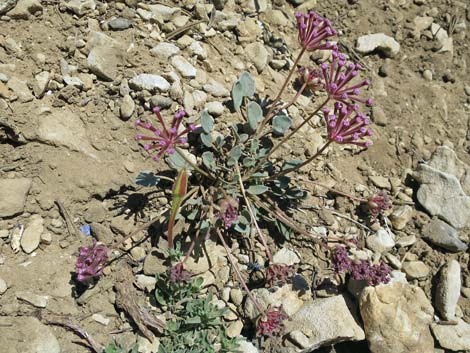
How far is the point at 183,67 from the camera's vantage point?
5.08 m

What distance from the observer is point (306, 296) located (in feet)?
15.5

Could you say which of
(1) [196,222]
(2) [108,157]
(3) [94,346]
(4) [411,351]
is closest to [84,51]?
(2) [108,157]

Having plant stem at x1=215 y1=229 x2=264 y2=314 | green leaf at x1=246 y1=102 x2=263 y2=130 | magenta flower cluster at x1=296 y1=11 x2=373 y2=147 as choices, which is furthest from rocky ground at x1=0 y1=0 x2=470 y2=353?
magenta flower cluster at x1=296 y1=11 x2=373 y2=147

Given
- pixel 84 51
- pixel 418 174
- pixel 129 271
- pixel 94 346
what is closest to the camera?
pixel 94 346

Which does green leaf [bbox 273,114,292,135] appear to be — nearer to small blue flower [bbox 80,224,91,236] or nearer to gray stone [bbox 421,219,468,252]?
gray stone [bbox 421,219,468,252]

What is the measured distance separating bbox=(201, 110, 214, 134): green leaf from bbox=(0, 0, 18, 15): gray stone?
6.00 ft

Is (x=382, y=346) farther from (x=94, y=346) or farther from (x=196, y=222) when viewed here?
(x=94, y=346)

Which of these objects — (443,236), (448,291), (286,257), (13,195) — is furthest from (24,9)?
(448,291)

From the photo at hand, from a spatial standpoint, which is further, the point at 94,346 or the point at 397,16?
the point at 397,16

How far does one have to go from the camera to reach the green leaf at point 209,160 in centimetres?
463

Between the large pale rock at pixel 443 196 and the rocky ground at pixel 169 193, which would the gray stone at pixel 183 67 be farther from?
the large pale rock at pixel 443 196

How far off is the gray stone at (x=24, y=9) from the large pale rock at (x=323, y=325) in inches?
133

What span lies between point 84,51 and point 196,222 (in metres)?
1.77

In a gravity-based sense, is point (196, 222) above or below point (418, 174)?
below
